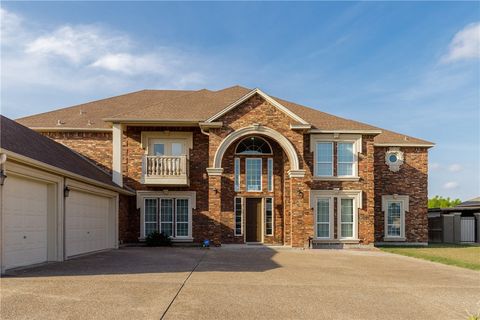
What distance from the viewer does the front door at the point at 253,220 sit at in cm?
2181

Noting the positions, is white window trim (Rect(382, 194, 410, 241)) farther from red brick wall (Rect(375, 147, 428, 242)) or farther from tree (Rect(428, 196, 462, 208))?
tree (Rect(428, 196, 462, 208))

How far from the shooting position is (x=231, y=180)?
21.6 m

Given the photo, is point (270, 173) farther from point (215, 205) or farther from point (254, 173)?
point (215, 205)

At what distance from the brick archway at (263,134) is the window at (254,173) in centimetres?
176

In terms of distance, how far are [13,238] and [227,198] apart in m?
11.2

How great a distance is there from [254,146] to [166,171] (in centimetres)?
450

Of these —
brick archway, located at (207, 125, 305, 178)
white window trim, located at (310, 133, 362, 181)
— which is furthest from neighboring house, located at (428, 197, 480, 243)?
brick archway, located at (207, 125, 305, 178)

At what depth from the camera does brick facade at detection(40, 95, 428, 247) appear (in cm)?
2062

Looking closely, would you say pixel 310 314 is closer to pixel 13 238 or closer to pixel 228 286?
pixel 228 286

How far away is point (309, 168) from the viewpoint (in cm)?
2148

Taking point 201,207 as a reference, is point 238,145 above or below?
above

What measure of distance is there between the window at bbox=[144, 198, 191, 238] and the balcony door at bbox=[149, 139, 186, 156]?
2230mm

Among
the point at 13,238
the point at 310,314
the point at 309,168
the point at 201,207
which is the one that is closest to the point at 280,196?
the point at 309,168

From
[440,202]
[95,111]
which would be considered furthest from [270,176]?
[440,202]
